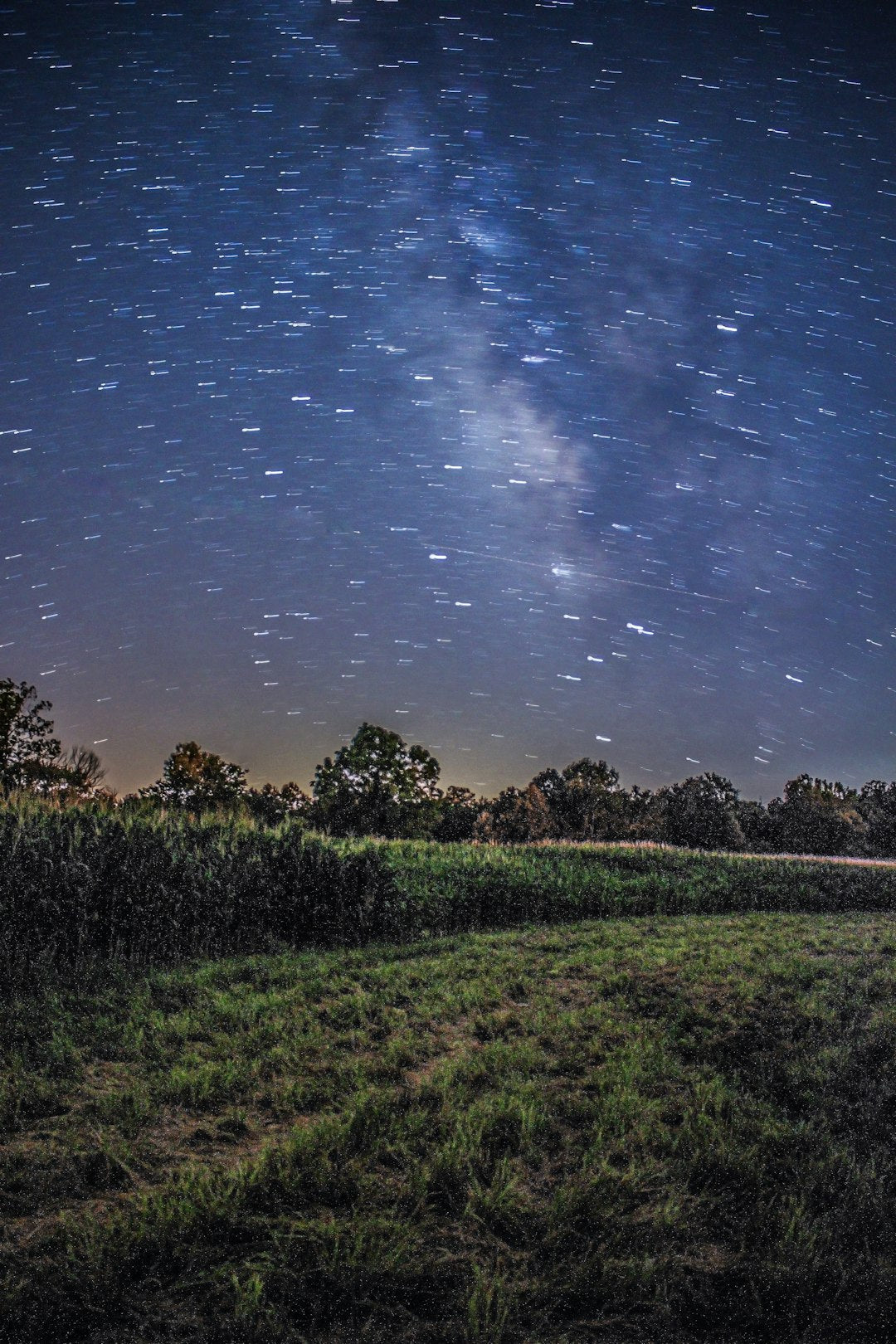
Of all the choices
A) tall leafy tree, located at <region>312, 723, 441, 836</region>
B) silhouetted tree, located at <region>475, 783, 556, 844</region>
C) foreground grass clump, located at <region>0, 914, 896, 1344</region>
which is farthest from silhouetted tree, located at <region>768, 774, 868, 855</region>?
foreground grass clump, located at <region>0, 914, 896, 1344</region>

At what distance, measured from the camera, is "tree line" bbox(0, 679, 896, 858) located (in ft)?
164

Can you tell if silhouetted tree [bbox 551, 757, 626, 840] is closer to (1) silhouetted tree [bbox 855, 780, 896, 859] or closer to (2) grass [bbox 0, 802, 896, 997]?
(1) silhouetted tree [bbox 855, 780, 896, 859]

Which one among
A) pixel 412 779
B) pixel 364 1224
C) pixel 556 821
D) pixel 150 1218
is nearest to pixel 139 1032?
pixel 150 1218

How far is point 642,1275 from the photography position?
3557 millimetres

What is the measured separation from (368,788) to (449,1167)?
4571cm

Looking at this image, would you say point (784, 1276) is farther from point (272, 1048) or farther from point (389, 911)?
point (389, 911)

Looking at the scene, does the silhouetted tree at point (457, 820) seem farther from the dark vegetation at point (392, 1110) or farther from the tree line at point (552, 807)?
the dark vegetation at point (392, 1110)

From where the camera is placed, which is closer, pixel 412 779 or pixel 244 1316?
pixel 244 1316

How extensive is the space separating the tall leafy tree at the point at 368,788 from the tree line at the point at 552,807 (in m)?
0.07

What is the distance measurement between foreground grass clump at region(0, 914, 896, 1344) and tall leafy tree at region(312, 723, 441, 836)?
134 ft

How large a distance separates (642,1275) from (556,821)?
61121 millimetres

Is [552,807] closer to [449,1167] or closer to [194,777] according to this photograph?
[194,777]

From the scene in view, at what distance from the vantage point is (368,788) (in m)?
49.5

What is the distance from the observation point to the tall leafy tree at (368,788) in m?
49.6
